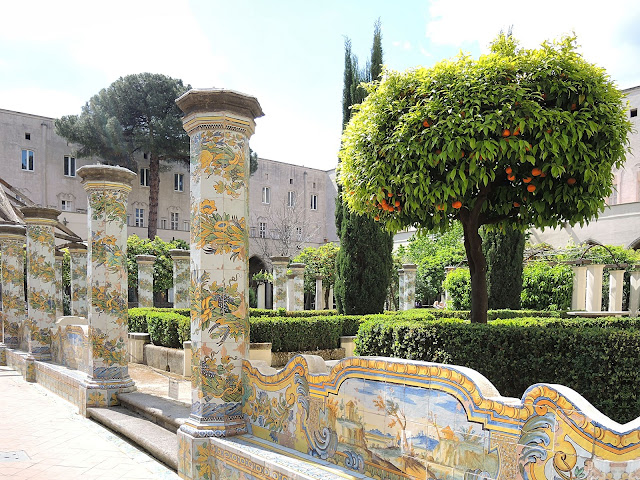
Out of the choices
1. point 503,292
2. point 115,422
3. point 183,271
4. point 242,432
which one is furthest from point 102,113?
point 242,432

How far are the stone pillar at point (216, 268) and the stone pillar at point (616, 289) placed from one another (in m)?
11.9

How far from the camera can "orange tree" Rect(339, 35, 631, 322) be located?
440cm

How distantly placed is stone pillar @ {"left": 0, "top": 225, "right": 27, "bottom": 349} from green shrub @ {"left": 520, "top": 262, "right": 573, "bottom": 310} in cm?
1289

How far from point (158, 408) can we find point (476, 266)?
3.99m

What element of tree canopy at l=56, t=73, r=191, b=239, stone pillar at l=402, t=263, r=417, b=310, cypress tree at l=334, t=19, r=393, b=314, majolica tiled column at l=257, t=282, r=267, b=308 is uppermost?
tree canopy at l=56, t=73, r=191, b=239

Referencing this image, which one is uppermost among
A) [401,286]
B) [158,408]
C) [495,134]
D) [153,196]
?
[153,196]

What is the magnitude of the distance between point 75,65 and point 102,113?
23299 mm

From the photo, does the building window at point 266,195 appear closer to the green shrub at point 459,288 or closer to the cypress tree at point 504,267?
the green shrub at point 459,288

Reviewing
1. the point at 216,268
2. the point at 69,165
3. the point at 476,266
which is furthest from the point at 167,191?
the point at 216,268

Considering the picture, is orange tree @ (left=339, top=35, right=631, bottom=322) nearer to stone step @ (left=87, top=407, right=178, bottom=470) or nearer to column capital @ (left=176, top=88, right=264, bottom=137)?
column capital @ (left=176, top=88, right=264, bottom=137)

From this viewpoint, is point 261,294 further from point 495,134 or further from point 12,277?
point 495,134

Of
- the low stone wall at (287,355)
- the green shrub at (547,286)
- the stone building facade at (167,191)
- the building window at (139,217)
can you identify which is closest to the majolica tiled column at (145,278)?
the low stone wall at (287,355)

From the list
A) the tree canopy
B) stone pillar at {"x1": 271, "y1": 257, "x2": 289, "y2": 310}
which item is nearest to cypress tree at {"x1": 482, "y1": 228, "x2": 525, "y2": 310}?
stone pillar at {"x1": 271, "y1": 257, "x2": 289, "y2": 310}

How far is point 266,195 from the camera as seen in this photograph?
35.9 metres
